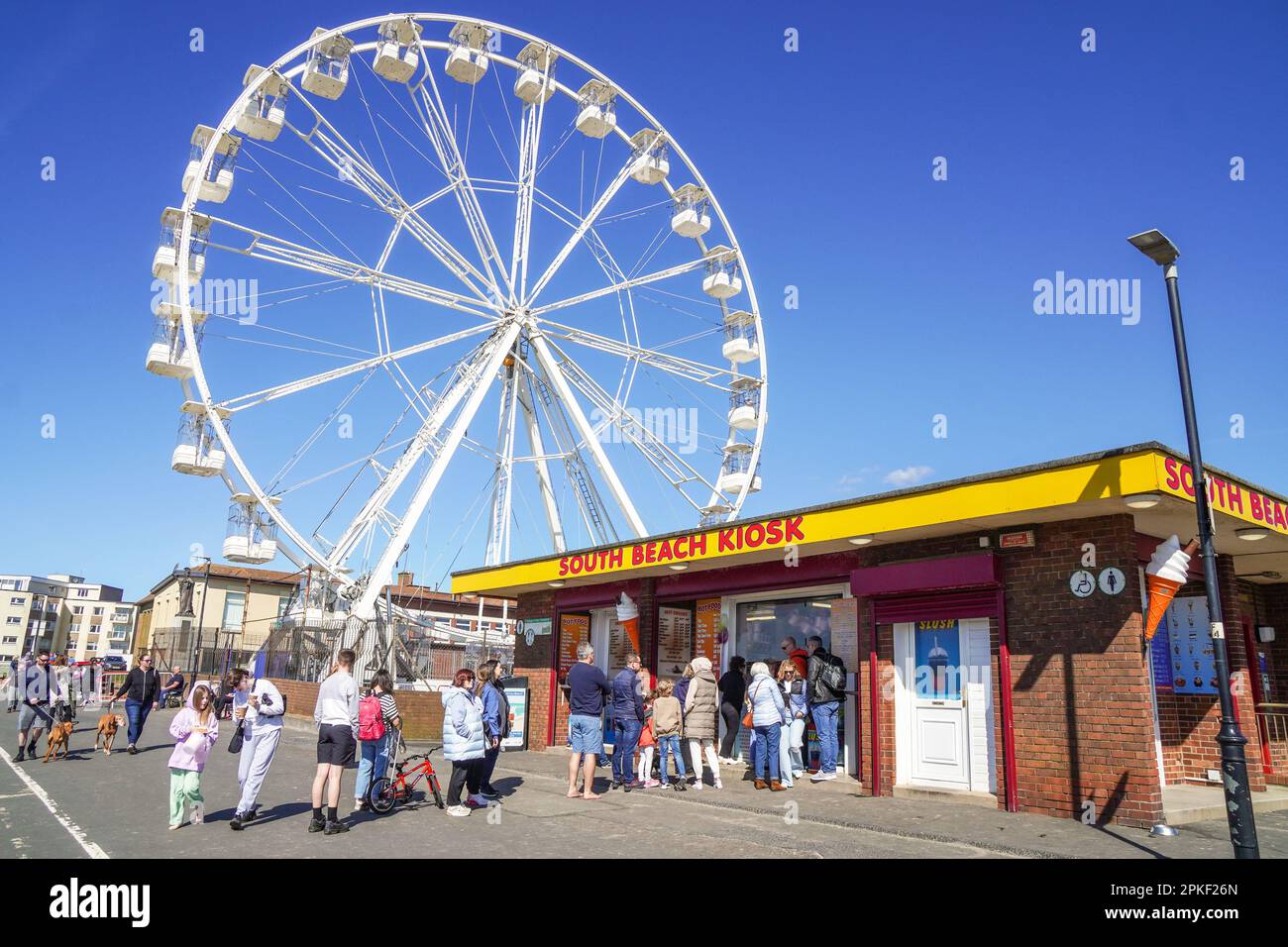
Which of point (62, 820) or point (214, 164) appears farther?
point (214, 164)

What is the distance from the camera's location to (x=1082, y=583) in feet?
30.8

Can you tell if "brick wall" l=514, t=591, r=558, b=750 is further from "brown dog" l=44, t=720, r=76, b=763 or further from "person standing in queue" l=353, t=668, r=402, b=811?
"person standing in queue" l=353, t=668, r=402, b=811

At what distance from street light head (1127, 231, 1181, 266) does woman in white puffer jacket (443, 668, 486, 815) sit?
764cm

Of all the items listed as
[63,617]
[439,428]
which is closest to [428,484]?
[439,428]

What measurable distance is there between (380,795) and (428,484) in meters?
11.3

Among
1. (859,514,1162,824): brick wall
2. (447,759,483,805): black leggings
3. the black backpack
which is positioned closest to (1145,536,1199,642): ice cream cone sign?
(859,514,1162,824): brick wall

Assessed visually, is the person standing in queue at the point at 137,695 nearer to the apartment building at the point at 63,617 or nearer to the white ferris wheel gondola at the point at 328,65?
A: the white ferris wheel gondola at the point at 328,65

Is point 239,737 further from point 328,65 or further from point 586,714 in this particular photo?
point 328,65

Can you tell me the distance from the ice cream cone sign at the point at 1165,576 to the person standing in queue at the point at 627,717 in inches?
227

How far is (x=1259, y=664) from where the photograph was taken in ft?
44.3

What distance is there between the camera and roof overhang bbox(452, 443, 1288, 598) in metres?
8.58

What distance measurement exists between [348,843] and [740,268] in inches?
783
